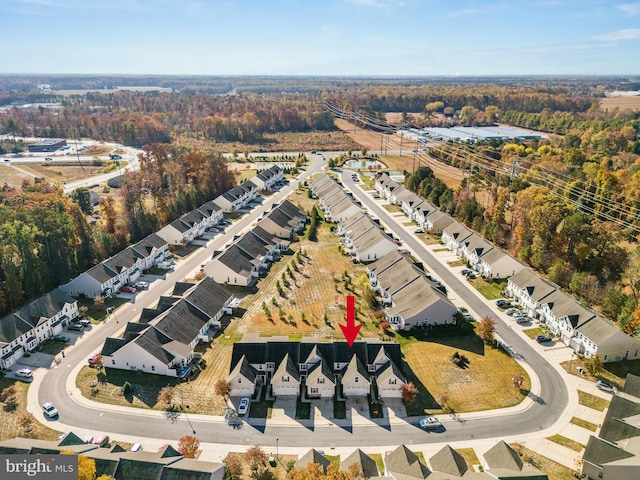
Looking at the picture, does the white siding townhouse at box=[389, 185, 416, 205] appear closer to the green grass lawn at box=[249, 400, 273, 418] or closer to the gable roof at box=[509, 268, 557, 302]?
the gable roof at box=[509, 268, 557, 302]

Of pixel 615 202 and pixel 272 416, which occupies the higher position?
pixel 615 202

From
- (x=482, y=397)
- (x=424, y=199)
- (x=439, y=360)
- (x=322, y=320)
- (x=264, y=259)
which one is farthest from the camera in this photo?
(x=424, y=199)

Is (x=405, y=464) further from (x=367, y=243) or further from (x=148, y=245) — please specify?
(x=148, y=245)

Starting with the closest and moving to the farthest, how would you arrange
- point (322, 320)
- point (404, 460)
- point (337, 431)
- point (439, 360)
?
1. point (404, 460)
2. point (337, 431)
3. point (439, 360)
4. point (322, 320)

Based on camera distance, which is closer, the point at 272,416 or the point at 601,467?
the point at 601,467

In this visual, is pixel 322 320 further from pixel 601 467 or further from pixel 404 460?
pixel 601 467

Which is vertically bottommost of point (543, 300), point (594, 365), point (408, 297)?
point (594, 365)

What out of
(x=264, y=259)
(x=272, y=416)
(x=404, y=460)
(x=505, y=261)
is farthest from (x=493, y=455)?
(x=264, y=259)

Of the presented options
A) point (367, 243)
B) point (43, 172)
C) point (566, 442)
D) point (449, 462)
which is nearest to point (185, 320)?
point (449, 462)
